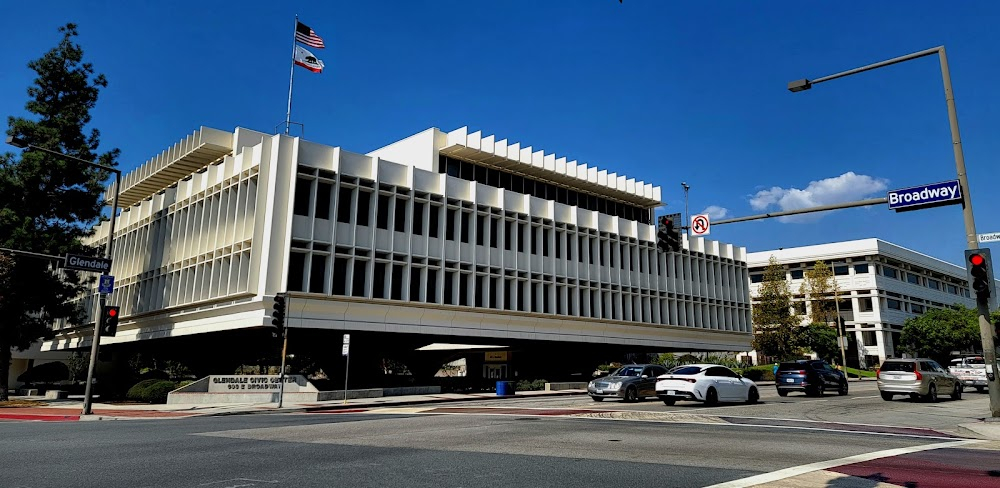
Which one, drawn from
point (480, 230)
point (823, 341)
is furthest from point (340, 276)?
point (823, 341)

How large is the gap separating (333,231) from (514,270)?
13.7m

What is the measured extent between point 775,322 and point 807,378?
34.8 meters

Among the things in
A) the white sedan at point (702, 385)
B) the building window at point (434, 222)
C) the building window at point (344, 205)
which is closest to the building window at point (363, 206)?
the building window at point (344, 205)

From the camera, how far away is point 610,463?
9.45 m

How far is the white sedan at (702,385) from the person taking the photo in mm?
22750

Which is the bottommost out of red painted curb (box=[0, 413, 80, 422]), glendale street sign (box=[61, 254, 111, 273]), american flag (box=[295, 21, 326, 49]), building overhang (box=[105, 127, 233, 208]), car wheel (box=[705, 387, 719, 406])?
red painted curb (box=[0, 413, 80, 422])

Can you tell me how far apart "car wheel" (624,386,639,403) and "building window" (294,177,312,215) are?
19686 mm

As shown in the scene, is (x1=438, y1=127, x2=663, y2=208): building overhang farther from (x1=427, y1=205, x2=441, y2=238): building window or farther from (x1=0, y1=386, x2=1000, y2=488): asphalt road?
(x1=0, y1=386, x2=1000, y2=488): asphalt road

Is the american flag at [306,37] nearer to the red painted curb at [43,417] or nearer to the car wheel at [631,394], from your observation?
the red painted curb at [43,417]

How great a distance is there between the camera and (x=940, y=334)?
3145 inches

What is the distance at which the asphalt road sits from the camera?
816cm

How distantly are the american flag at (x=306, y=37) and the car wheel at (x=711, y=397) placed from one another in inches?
1149

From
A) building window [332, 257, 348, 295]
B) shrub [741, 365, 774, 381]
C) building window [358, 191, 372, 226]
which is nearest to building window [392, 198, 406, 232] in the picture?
building window [358, 191, 372, 226]

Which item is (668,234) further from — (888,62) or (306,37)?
(306,37)
